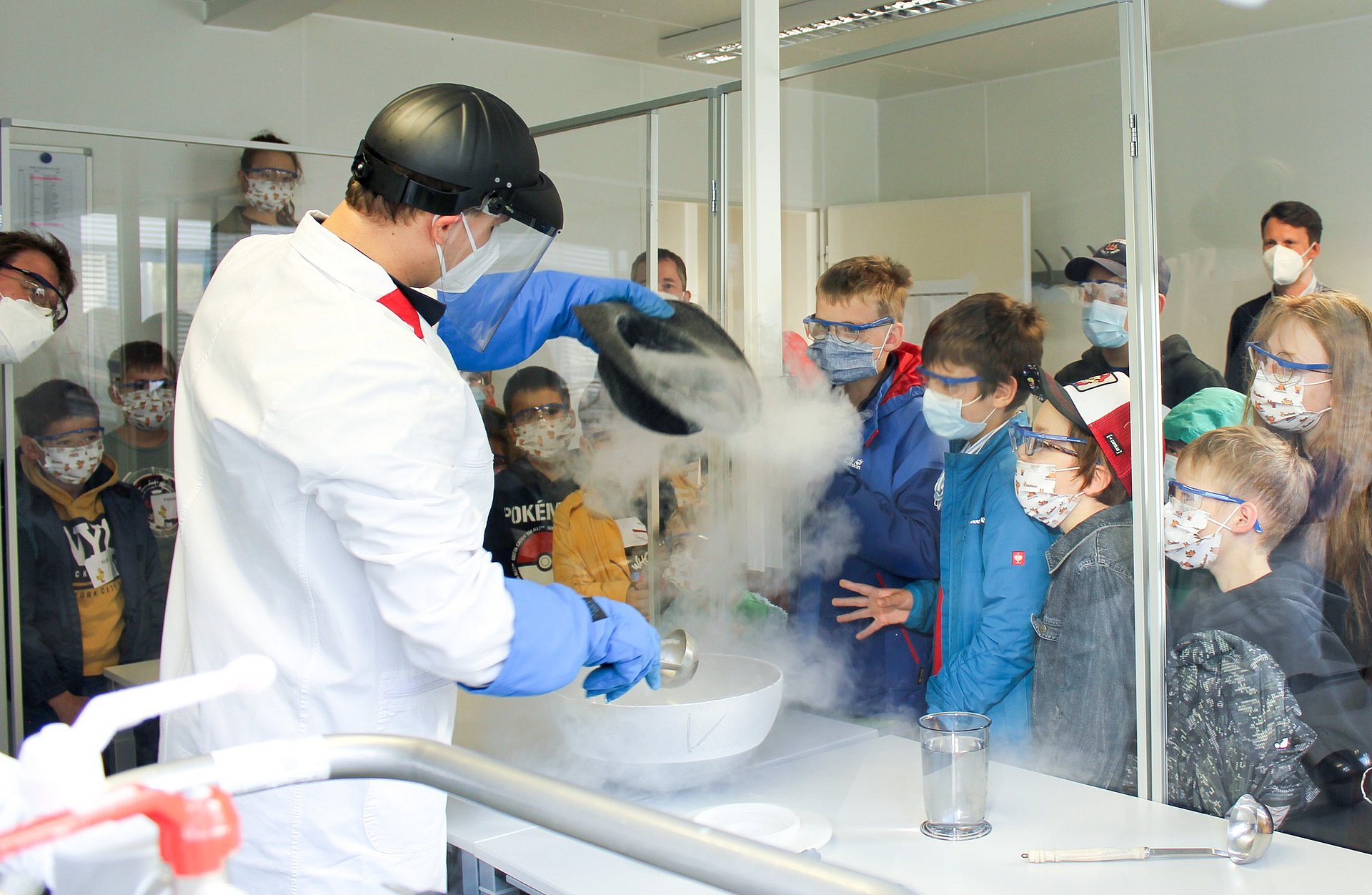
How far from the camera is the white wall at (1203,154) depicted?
151 cm

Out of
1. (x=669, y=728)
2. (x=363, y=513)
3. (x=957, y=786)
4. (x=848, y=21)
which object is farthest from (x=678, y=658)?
(x=848, y=21)

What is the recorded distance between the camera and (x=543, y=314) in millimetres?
1904

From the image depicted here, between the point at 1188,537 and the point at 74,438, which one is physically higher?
the point at 74,438

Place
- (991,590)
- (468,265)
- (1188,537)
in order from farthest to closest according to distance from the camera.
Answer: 1. (991,590)
2. (1188,537)
3. (468,265)

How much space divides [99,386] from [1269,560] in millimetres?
2942

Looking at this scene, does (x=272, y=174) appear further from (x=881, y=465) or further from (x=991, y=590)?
(x=991, y=590)

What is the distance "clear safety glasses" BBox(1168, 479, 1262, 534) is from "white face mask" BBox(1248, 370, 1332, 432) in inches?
4.7

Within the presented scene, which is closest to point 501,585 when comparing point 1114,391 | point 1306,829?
point 1114,391

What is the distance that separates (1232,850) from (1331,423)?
605 mm

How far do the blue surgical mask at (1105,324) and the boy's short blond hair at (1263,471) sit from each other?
20 cm

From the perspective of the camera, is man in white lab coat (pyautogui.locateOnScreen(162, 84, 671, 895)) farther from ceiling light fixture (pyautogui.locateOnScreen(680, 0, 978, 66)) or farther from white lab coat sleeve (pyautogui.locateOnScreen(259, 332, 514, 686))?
ceiling light fixture (pyautogui.locateOnScreen(680, 0, 978, 66))

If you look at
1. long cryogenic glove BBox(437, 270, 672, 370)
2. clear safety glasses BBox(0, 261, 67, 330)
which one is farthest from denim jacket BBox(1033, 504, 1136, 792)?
clear safety glasses BBox(0, 261, 67, 330)

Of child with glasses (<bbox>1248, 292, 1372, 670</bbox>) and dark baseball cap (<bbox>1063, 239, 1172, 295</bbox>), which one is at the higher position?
dark baseball cap (<bbox>1063, 239, 1172, 295</bbox>)

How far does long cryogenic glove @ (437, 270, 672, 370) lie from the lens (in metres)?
1.84
